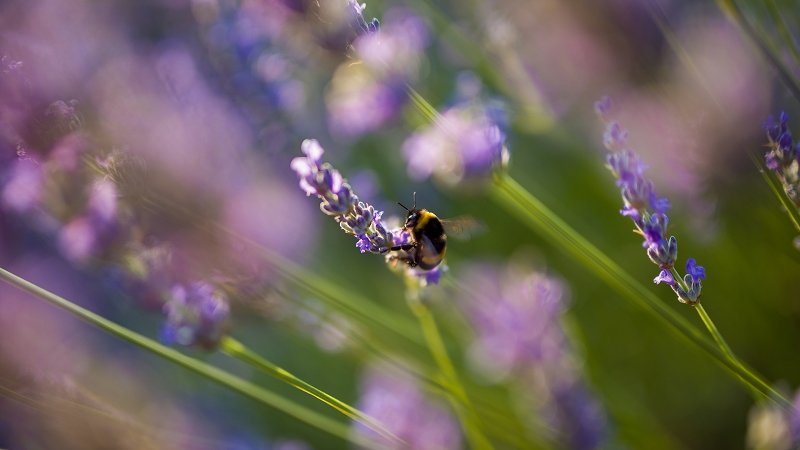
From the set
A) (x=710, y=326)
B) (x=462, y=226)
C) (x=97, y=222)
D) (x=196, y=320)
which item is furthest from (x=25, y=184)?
(x=710, y=326)

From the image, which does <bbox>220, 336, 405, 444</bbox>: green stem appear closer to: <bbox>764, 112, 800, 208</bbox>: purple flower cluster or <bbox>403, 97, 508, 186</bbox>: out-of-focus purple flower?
<bbox>403, 97, 508, 186</bbox>: out-of-focus purple flower

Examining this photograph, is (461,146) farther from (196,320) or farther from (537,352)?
(196,320)

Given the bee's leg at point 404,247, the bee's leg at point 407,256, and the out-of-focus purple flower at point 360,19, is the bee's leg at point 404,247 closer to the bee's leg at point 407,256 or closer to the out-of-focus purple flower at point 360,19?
the bee's leg at point 407,256

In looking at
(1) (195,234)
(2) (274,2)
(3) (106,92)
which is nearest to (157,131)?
(3) (106,92)

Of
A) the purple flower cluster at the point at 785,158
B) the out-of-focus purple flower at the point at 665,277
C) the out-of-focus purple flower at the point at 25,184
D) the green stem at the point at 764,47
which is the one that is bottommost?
the out-of-focus purple flower at the point at 665,277

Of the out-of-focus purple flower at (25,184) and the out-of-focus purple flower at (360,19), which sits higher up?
the out-of-focus purple flower at (360,19)

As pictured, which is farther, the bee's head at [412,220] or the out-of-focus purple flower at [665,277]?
the bee's head at [412,220]

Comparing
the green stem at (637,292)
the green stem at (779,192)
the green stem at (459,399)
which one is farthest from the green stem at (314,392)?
the green stem at (779,192)
